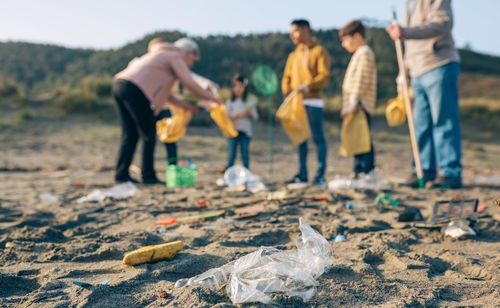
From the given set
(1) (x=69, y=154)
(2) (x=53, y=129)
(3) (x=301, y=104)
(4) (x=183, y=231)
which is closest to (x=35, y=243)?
(4) (x=183, y=231)

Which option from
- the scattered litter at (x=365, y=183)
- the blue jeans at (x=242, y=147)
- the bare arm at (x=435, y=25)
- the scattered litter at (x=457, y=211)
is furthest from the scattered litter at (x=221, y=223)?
the bare arm at (x=435, y=25)

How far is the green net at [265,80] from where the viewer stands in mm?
5453

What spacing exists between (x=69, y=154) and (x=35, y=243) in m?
5.67

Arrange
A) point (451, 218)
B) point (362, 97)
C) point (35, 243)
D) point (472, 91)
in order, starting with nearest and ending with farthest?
1. point (35, 243)
2. point (451, 218)
3. point (362, 97)
4. point (472, 91)

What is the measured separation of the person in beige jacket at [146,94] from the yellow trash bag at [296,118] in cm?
93

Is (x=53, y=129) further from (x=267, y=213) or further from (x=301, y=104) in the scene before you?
(x=267, y=213)

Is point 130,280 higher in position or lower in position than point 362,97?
lower

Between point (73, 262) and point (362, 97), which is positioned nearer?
point (73, 262)

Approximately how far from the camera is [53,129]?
32.6ft

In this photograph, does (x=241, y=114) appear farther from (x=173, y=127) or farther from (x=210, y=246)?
(x=210, y=246)

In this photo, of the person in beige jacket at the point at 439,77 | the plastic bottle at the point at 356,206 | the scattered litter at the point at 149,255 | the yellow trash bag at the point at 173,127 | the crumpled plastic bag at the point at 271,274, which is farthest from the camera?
the yellow trash bag at the point at 173,127

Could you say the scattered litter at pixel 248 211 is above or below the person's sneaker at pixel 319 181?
above

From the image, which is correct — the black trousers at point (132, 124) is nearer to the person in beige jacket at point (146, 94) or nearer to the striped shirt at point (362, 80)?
the person in beige jacket at point (146, 94)

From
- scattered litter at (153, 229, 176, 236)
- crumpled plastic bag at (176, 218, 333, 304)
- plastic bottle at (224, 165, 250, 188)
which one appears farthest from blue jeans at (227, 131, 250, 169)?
crumpled plastic bag at (176, 218, 333, 304)
